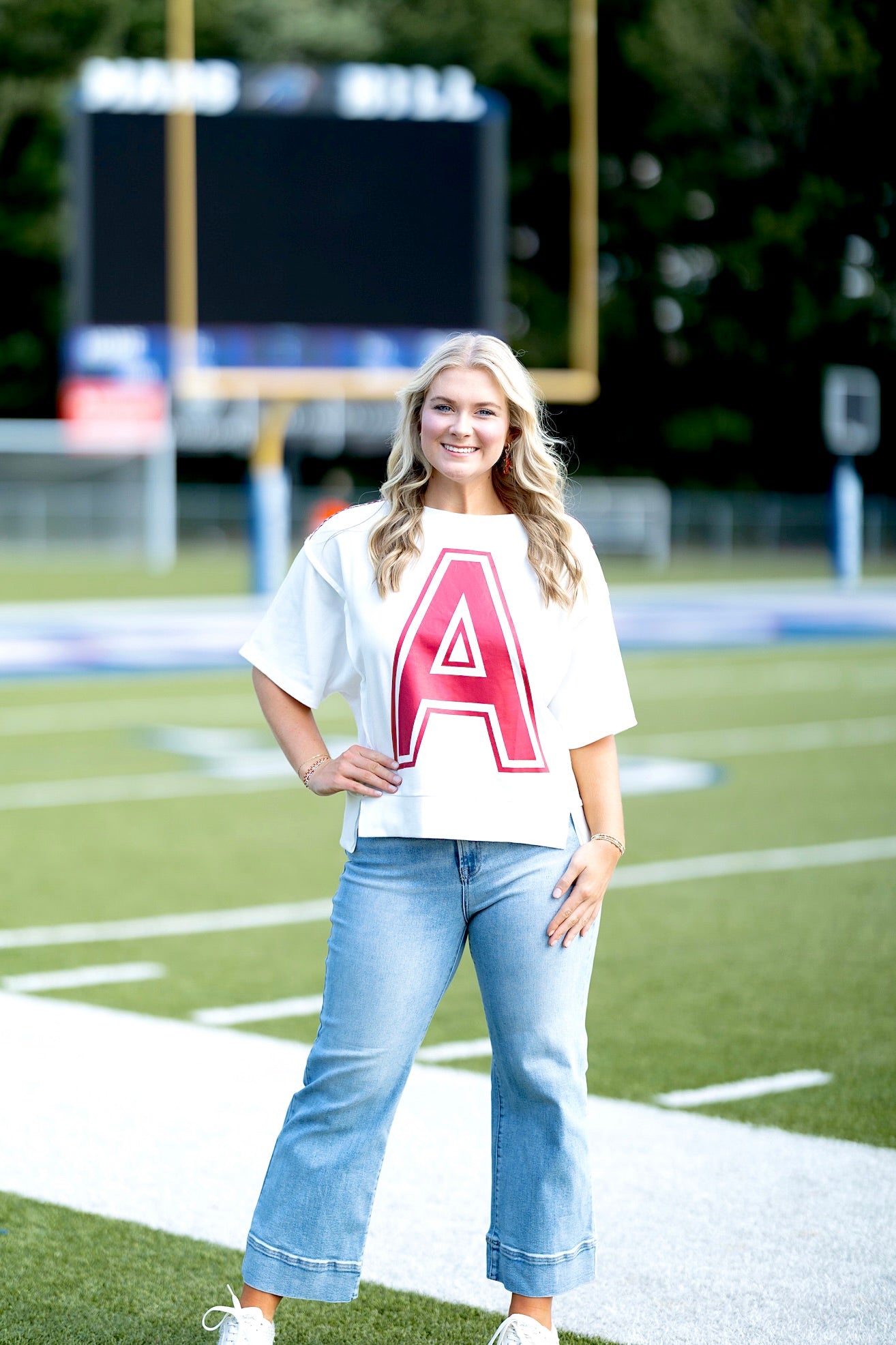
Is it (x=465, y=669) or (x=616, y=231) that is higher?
(x=616, y=231)

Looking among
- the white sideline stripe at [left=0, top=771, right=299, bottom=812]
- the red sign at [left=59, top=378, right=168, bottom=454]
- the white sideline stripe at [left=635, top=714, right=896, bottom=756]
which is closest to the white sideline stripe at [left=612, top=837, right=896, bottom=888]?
the white sideline stripe at [left=0, top=771, right=299, bottom=812]

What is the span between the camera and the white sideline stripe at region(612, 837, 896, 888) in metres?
8.08

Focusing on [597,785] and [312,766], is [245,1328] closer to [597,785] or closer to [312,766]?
[312,766]

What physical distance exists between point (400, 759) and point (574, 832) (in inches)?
12.1

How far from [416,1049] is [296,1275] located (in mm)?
383

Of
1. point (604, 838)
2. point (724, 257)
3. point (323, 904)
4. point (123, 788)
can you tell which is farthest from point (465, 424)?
point (724, 257)

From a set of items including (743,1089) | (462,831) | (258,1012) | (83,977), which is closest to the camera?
(462,831)

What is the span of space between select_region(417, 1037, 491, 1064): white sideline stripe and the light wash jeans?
83.6 inches

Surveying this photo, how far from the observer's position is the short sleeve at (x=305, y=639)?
313cm

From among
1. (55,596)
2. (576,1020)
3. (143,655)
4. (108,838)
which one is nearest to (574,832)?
(576,1020)

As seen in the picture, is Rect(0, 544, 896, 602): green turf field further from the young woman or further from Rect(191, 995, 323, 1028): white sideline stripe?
the young woman

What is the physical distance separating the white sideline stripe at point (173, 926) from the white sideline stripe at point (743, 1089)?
5.95ft

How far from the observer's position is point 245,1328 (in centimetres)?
306

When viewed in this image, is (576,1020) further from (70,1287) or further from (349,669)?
(70,1287)
